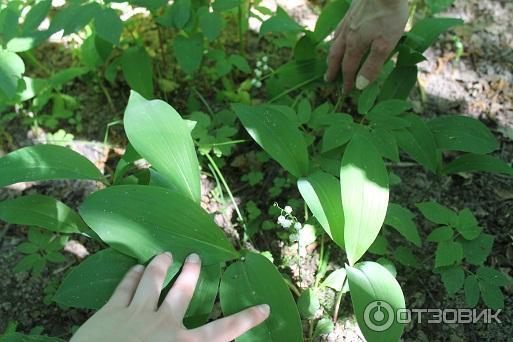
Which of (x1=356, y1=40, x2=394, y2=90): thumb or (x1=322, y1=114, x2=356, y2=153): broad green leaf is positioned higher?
(x1=356, y1=40, x2=394, y2=90): thumb

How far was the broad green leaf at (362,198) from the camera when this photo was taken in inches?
58.6

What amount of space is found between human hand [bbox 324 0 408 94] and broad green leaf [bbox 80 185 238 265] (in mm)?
909

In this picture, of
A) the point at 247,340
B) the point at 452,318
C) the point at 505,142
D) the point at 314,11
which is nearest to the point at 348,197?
the point at 247,340

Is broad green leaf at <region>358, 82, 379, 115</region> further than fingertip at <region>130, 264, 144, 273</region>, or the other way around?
Result: broad green leaf at <region>358, 82, 379, 115</region>

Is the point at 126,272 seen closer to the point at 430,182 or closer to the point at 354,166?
Result: the point at 354,166

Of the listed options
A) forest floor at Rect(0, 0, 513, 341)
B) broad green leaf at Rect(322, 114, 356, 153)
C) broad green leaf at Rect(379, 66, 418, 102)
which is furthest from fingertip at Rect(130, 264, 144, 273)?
broad green leaf at Rect(379, 66, 418, 102)

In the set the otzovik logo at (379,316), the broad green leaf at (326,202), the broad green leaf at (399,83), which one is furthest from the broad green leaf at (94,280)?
the broad green leaf at (399,83)

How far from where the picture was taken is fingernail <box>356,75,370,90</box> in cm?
194

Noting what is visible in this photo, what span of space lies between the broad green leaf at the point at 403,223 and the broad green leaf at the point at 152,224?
60cm

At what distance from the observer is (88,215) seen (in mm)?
1404

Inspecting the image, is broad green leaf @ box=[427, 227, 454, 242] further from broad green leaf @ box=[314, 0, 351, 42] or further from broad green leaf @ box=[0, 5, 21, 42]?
broad green leaf @ box=[0, 5, 21, 42]

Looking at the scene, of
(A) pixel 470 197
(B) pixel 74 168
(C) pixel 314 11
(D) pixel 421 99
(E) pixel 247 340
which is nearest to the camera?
(E) pixel 247 340

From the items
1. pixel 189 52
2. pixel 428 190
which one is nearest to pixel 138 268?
pixel 189 52

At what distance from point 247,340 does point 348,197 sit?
54cm
